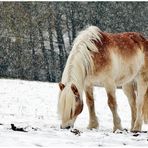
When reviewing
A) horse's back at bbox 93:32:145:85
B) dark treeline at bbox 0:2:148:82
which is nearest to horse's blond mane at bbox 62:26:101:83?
horse's back at bbox 93:32:145:85

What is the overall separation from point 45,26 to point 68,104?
36634 millimetres

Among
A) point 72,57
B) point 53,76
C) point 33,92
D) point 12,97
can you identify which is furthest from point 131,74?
point 53,76

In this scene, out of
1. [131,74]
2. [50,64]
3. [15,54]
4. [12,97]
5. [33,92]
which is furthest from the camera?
[50,64]

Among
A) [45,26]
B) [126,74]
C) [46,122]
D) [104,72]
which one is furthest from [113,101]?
[45,26]

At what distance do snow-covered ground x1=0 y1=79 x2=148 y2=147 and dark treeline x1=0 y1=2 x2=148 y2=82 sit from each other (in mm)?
17975

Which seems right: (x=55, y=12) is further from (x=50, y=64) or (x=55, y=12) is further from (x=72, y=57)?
(x=72, y=57)

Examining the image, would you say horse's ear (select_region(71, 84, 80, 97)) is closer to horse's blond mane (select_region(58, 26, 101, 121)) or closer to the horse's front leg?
horse's blond mane (select_region(58, 26, 101, 121))

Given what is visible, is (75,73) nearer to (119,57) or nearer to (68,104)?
(68,104)

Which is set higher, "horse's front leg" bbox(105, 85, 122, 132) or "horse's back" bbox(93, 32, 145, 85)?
"horse's back" bbox(93, 32, 145, 85)

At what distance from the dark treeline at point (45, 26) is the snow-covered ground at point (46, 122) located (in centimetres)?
1797

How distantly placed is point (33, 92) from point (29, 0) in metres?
24.2

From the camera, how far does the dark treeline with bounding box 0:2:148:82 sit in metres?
42.7

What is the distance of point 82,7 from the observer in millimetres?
46562

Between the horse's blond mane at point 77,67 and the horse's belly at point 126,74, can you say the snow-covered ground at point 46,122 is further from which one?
the horse's belly at point 126,74
